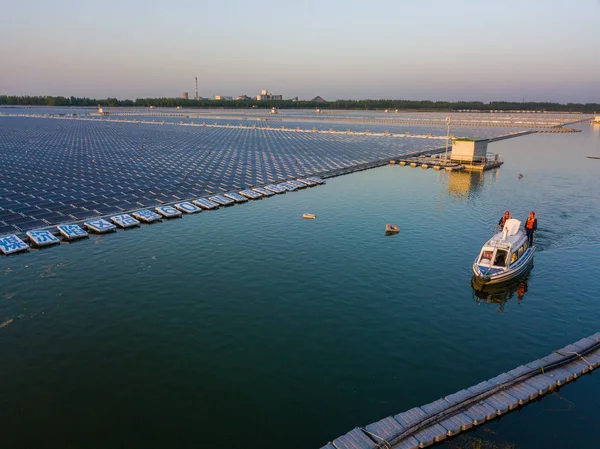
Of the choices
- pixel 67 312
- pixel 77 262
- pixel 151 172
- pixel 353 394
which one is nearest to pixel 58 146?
pixel 151 172

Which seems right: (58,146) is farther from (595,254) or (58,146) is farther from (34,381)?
(595,254)

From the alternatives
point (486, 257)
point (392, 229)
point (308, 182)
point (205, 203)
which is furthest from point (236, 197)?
point (486, 257)

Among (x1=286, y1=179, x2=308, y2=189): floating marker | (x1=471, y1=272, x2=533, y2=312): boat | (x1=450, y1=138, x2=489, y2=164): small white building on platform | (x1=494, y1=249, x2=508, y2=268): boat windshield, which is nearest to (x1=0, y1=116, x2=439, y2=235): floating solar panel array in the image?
(x1=286, y1=179, x2=308, y2=189): floating marker

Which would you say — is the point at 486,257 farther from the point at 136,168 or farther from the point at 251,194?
the point at 136,168

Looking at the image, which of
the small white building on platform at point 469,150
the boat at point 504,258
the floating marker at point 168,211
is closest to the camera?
the boat at point 504,258

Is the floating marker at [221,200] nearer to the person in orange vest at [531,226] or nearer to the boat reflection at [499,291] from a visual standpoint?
the boat reflection at [499,291]

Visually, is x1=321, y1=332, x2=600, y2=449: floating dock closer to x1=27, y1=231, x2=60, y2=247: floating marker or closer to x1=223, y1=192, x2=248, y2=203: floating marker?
x1=27, y1=231, x2=60, y2=247: floating marker

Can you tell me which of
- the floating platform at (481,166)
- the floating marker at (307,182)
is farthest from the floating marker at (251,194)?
the floating platform at (481,166)
